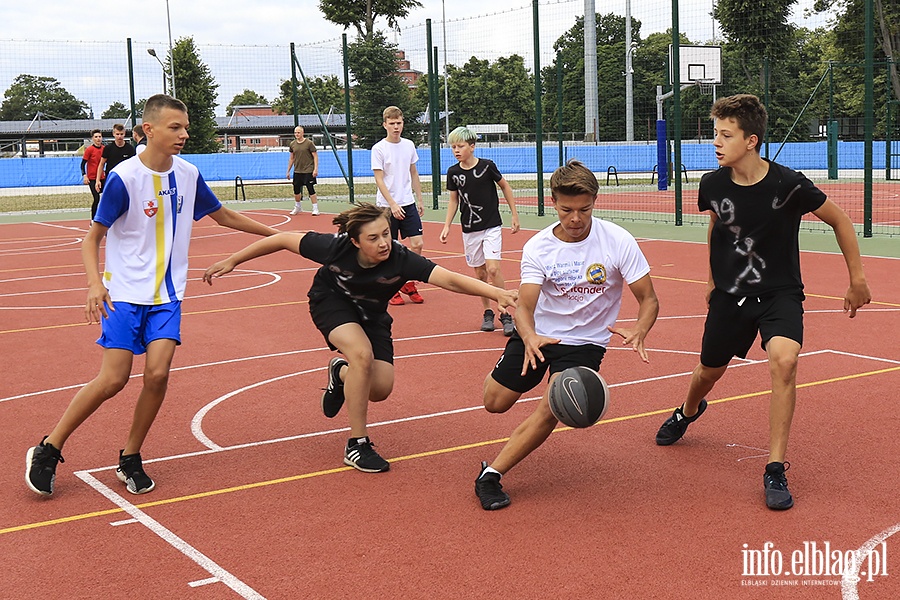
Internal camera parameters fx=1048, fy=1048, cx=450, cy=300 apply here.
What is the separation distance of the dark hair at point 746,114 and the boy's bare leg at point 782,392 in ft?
3.33

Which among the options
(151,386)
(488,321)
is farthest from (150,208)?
(488,321)

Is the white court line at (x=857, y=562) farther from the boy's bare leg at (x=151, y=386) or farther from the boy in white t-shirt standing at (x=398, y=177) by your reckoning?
the boy in white t-shirt standing at (x=398, y=177)

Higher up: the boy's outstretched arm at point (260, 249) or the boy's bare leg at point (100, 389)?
the boy's outstretched arm at point (260, 249)

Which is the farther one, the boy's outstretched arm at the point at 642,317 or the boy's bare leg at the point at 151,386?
the boy's bare leg at the point at 151,386

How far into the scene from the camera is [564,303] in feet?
16.4

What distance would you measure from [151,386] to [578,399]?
2.08 m

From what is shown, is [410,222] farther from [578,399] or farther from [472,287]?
[578,399]

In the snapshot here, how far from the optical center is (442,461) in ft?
18.2

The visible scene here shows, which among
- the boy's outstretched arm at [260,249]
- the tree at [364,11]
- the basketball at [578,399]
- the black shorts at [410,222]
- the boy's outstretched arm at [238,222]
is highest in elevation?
the tree at [364,11]

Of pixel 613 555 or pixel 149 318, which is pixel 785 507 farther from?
pixel 149 318

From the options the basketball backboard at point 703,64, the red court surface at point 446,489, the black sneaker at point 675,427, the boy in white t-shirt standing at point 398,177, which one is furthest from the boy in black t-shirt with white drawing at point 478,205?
the basketball backboard at point 703,64

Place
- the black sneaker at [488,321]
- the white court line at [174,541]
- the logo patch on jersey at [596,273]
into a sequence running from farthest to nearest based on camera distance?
1. the black sneaker at [488,321]
2. the logo patch on jersey at [596,273]
3. the white court line at [174,541]

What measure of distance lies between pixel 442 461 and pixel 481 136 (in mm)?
34123

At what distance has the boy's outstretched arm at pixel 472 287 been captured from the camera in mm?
4820
